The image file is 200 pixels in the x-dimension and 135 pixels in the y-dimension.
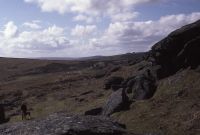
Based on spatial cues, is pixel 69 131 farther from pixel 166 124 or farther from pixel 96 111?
pixel 96 111

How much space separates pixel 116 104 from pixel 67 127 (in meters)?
19.7

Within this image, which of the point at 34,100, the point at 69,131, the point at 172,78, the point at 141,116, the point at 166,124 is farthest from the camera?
the point at 34,100

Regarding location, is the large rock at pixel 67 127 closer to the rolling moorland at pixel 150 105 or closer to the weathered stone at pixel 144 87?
the rolling moorland at pixel 150 105

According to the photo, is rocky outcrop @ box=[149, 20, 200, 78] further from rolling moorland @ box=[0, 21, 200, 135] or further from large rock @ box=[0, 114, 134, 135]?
large rock @ box=[0, 114, 134, 135]

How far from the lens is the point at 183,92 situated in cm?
3706

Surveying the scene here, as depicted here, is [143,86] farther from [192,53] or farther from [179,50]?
[192,53]

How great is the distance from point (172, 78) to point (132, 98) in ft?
15.9

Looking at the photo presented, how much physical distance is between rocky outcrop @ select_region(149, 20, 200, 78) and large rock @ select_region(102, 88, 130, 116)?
19.6 ft

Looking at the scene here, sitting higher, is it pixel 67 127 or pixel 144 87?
pixel 144 87

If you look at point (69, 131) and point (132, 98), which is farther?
point (132, 98)

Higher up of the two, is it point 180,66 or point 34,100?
point 180,66

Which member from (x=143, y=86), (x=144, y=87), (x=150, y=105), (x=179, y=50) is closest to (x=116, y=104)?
(x=150, y=105)

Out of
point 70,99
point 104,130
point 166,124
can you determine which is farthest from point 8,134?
point 70,99

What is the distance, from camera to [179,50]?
1736 inches
